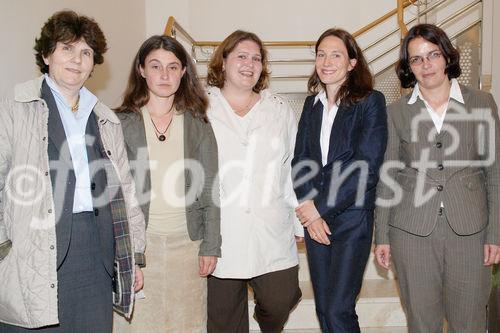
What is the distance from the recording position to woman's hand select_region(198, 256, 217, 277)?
219cm

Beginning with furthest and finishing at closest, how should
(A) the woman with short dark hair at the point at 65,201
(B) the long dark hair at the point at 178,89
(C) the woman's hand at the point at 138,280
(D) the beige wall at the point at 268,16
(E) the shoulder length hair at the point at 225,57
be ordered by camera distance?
(D) the beige wall at the point at 268,16 → (E) the shoulder length hair at the point at 225,57 → (B) the long dark hair at the point at 178,89 → (C) the woman's hand at the point at 138,280 → (A) the woman with short dark hair at the point at 65,201

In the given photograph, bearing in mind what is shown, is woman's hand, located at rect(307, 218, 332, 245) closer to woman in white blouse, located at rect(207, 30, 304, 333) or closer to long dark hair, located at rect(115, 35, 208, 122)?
woman in white blouse, located at rect(207, 30, 304, 333)

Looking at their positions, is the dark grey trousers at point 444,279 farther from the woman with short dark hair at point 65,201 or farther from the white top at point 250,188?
the woman with short dark hair at point 65,201

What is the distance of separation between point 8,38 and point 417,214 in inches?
98.7

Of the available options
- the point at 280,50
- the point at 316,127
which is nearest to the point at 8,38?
the point at 316,127

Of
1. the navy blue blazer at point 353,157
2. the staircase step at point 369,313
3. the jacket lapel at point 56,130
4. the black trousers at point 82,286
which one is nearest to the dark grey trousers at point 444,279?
the navy blue blazer at point 353,157

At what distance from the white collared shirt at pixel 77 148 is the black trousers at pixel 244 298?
876mm

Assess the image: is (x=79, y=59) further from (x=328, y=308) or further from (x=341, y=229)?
(x=328, y=308)

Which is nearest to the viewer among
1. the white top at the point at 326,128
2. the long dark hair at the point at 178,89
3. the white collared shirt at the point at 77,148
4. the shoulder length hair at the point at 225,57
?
the white collared shirt at the point at 77,148

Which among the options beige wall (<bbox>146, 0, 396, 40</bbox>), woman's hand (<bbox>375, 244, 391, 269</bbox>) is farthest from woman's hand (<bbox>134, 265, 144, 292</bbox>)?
beige wall (<bbox>146, 0, 396, 40</bbox>)

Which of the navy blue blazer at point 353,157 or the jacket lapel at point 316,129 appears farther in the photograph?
the jacket lapel at point 316,129

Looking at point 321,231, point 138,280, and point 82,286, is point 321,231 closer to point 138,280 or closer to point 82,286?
point 138,280

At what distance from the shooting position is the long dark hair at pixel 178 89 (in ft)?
7.06

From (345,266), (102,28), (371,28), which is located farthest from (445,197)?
(371,28)
